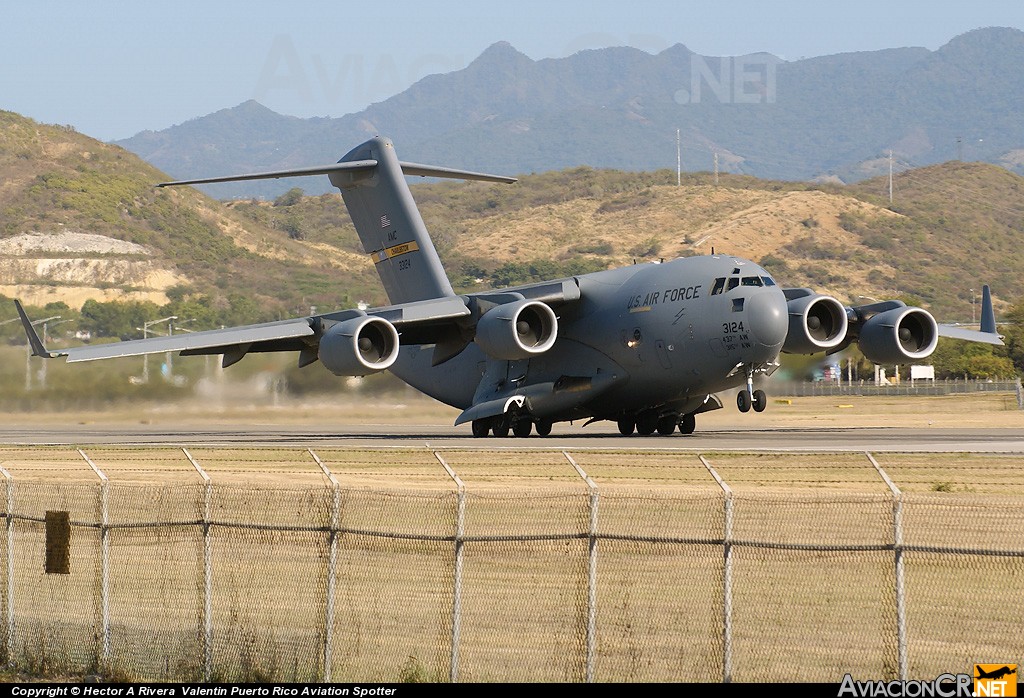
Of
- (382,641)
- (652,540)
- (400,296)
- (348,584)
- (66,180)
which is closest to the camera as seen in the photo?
(652,540)

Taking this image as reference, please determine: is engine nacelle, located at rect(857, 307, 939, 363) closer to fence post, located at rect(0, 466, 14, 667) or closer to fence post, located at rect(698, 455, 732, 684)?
fence post, located at rect(698, 455, 732, 684)

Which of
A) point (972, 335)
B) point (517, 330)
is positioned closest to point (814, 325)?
point (972, 335)

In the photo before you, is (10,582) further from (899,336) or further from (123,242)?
(123,242)

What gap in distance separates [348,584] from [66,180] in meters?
126

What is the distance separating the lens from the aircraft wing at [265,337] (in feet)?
103

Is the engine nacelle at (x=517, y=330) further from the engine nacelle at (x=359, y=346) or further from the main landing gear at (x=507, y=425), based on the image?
the main landing gear at (x=507, y=425)

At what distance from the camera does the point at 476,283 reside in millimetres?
143500

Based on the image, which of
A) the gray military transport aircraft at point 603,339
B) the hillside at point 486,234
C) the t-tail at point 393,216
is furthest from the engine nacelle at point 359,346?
the hillside at point 486,234

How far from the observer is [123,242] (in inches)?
4904

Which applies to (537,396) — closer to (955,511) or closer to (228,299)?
(955,511)

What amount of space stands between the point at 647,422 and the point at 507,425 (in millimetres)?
3402

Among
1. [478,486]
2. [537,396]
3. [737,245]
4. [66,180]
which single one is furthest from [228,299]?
[478,486]

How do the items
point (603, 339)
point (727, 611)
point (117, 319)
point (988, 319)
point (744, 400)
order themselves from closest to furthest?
1. point (727, 611)
2. point (744, 400)
3. point (603, 339)
4. point (988, 319)
5. point (117, 319)

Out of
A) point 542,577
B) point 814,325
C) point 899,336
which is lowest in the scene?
point 542,577
